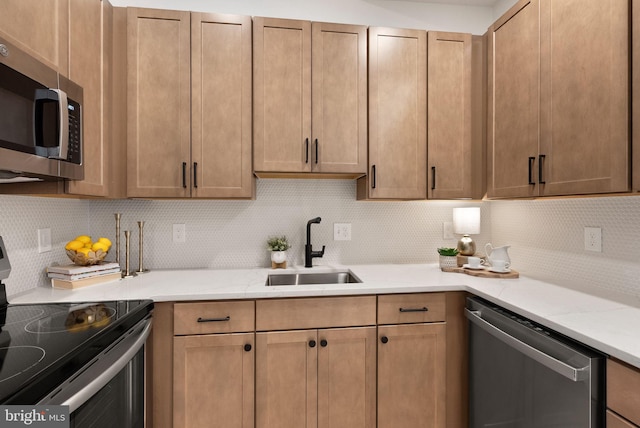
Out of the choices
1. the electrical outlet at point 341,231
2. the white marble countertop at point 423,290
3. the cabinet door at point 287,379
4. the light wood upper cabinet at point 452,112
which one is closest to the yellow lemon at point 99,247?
the white marble countertop at point 423,290

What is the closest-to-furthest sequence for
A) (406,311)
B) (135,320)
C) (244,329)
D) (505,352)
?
(135,320), (505,352), (244,329), (406,311)

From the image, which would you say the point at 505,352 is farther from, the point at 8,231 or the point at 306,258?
the point at 8,231

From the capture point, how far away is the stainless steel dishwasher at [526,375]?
39.0 inches

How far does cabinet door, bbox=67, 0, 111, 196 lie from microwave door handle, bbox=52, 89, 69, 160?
26cm

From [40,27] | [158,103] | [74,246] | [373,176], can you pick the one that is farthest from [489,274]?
[40,27]

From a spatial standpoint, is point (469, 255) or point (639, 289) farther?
point (469, 255)

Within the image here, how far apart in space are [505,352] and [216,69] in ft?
6.51

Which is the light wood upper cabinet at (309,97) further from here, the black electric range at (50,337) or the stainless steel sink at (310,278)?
the black electric range at (50,337)

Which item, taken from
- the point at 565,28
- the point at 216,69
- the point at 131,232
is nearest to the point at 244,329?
the point at 131,232

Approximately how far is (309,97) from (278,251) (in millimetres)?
952

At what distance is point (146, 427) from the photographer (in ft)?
4.62

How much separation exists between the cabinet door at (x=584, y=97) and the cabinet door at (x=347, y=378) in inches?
44.9

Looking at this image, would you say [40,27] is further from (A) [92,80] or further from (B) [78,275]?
(B) [78,275]

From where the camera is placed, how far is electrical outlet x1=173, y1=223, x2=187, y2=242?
2092 millimetres
